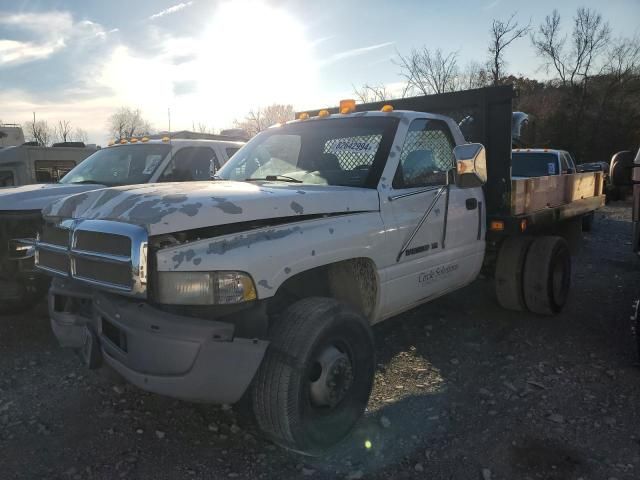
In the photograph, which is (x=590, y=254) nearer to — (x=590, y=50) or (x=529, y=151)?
(x=529, y=151)

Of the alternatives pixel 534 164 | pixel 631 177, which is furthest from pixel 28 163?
pixel 534 164

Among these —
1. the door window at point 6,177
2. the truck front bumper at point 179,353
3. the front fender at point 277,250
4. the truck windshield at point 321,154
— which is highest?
the truck windshield at point 321,154

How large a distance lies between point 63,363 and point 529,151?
9766 millimetres

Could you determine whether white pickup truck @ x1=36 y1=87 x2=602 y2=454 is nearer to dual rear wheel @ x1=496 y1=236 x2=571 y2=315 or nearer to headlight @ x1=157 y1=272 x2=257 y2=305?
headlight @ x1=157 y1=272 x2=257 y2=305

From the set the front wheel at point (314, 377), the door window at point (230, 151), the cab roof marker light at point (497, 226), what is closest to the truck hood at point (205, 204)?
the front wheel at point (314, 377)

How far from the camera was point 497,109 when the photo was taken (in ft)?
15.3

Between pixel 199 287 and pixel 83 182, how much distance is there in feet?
13.8

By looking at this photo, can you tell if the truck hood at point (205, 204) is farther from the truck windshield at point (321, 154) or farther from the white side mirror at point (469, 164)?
the white side mirror at point (469, 164)

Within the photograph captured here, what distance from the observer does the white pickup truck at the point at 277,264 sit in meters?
2.46

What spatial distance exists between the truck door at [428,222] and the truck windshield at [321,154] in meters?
0.20

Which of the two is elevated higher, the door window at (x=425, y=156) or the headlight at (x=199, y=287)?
the door window at (x=425, y=156)

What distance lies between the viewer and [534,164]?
10.6 meters

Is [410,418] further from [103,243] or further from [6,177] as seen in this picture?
[6,177]

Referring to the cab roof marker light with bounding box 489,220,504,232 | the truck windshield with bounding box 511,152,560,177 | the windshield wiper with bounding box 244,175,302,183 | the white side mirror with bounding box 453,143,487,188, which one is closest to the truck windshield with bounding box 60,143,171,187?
the windshield wiper with bounding box 244,175,302,183
